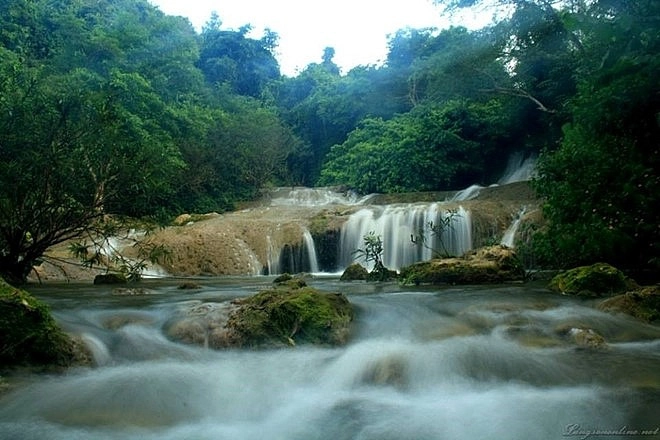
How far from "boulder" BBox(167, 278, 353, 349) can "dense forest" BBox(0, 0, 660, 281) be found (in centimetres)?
423

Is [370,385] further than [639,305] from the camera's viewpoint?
No

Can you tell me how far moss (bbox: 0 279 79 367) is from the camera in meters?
4.55

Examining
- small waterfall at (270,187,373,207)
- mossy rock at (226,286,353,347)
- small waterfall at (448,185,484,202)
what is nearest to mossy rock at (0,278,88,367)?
mossy rock at (226,286,353,347)

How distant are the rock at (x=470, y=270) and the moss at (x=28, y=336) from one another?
23.0 feet

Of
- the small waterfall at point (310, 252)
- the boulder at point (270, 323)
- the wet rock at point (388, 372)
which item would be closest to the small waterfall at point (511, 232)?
the small waterfall at point (310, 252)

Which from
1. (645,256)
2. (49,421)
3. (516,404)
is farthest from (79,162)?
(645,256)

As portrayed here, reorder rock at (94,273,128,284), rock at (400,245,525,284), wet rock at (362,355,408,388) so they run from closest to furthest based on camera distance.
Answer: wet rock at (362,355,408,388)
rock at (400,245,525,284)
rock at (94,273,128,284)

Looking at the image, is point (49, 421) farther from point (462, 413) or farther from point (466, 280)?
point (466, 280)

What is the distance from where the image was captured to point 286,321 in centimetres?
564

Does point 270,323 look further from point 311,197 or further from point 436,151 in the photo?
point 311,197

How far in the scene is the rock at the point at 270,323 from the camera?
214 inches

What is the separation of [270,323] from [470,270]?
19.1 ft

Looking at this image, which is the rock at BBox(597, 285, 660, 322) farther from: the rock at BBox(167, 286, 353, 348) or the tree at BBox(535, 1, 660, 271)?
the rock at BBox(167, 286, 353, 348)

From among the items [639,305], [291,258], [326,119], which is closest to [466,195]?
[291,258]
